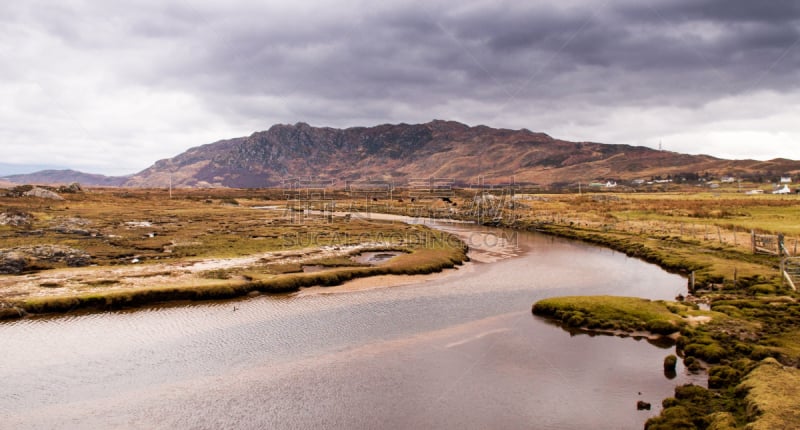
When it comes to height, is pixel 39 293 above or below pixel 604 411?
above

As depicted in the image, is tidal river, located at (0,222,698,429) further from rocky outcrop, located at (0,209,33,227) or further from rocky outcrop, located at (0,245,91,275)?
rocky outcrop, located at (0,209,33,227)

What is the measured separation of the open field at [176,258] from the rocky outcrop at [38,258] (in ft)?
0.29

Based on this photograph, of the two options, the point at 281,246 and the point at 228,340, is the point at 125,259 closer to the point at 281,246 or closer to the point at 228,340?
the point at 281,246

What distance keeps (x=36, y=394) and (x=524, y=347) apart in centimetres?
2584

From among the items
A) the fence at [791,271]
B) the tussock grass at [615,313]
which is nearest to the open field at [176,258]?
the tussock grass at [615,313]

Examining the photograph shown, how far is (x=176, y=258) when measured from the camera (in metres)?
54.2

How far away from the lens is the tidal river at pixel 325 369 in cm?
2041

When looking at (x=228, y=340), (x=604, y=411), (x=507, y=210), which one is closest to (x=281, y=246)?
(x=228, y=340)

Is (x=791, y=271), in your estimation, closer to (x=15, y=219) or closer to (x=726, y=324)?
(x=726, y=324)

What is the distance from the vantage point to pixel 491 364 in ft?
85.9

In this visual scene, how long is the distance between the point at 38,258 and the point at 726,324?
204 feet

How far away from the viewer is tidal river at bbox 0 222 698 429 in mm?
20406

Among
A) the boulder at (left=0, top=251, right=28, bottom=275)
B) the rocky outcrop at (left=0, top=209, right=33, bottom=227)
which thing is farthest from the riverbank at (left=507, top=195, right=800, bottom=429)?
the rocky outcrop at (left=0, top=209, right=33, bottom=227)

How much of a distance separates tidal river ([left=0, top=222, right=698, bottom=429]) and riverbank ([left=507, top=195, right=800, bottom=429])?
1.87 meters
